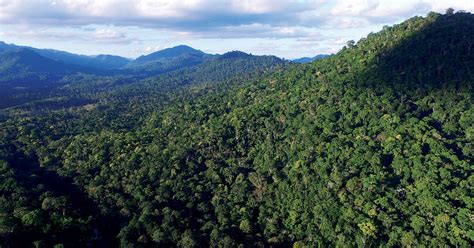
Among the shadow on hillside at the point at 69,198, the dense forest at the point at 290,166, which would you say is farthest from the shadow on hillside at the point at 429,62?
the shadow on hillside at the point at 69,198

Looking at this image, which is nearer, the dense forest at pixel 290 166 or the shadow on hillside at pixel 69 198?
the shadow on hillside at pixel 69 198

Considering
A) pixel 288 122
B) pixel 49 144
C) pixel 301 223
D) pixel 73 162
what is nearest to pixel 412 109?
pixel 288 122

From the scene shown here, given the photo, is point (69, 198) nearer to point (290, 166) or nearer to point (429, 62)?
point (290, 166)

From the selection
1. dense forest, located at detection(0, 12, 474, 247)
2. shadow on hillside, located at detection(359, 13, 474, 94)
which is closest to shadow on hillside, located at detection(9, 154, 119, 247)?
dense forest, located at detection(0, 12, 474, 247)

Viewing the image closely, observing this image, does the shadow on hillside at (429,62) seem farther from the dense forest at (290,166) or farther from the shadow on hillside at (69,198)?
the shadow on hillside at (69,198)

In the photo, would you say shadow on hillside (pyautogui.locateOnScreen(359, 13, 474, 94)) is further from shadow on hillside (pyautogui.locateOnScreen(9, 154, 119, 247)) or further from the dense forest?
shadow on hillside (pyautogui.locateOnScreen(9, 154, 119, 247))

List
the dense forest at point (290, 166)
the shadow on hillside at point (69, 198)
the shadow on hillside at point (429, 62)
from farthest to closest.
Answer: the shadow on hillside at point (429, 62) → the dense forest at point (290, 166) → the shadow on hillside at point (69, 198)

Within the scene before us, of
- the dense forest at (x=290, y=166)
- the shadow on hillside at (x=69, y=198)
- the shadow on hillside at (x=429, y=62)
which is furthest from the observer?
the shadow on hillside at (x=429, y=62)

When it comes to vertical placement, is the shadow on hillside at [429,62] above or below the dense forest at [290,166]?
above

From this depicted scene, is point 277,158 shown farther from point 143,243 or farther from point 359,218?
point 143,243
